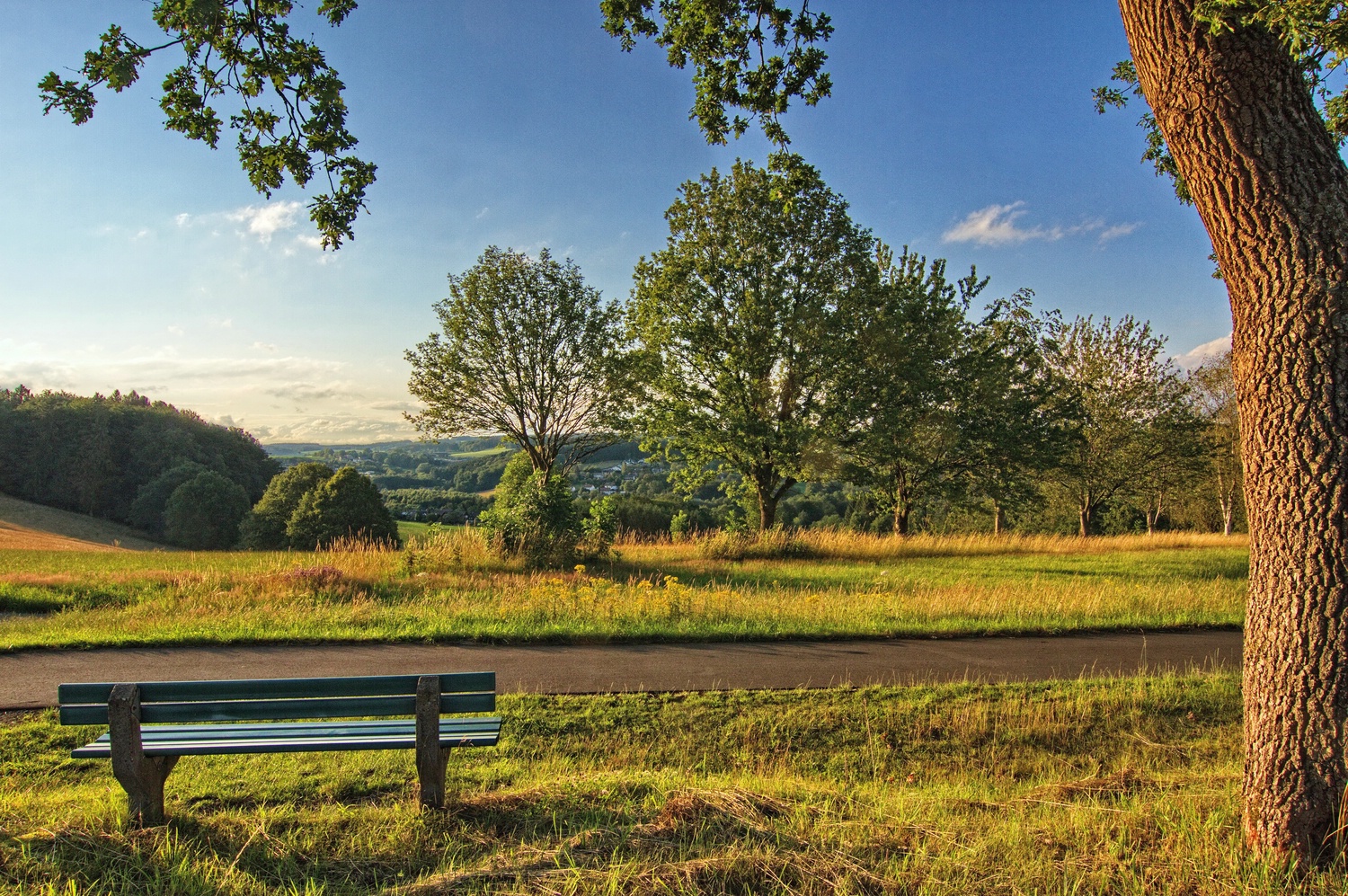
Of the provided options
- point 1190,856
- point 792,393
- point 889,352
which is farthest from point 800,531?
point 1190,856

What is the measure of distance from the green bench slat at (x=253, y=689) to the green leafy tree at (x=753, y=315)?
702 inches

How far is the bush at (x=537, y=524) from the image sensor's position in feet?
56.1

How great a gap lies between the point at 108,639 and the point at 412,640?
4.08 metres

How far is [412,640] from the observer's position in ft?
32.5

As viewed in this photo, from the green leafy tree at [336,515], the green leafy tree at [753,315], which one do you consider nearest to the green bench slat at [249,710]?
the green leafy tree at [753,315]

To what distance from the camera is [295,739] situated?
4.40 metres

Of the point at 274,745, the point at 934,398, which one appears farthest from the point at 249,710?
the point at 934,398

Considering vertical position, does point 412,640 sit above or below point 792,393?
below

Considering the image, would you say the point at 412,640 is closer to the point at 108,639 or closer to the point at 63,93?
the point at 108,639

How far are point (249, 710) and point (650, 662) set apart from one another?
5.43 m

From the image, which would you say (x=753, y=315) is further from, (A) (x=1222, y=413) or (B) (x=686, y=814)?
(A) (x=1222, y=413)

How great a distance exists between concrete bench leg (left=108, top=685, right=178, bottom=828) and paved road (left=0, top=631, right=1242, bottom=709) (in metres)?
3.87

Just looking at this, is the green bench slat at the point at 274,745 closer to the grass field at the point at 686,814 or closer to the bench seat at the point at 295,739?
the bench seat at the point at 295,739

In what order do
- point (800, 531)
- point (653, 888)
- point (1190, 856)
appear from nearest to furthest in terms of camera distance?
1. point (653, 888)
2. point (1190, 856)
3. point (800, 531)
